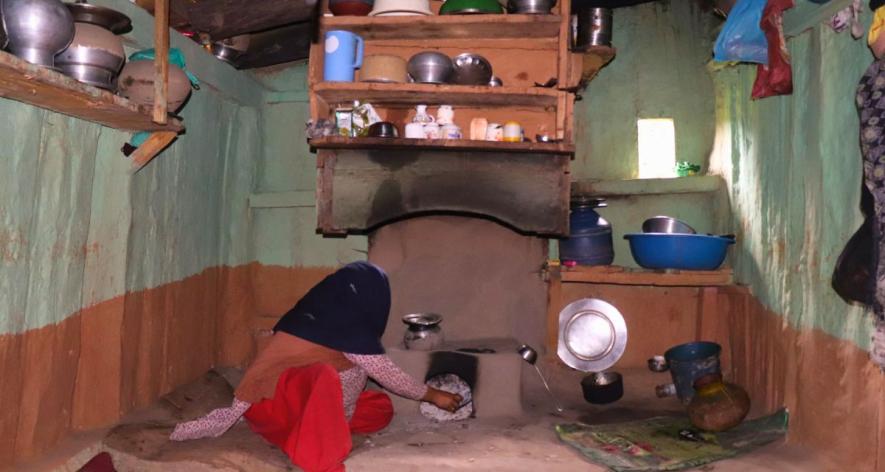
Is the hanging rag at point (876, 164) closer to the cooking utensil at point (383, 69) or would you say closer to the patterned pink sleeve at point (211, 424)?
the cooking utensil at point (383, 69)

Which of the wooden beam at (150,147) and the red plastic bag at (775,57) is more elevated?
the red plastic bag at (775,57)

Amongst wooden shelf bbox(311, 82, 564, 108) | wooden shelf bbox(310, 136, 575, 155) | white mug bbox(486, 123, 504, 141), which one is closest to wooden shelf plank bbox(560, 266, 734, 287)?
wooden shelf bbox(310, 136, 575, 155)

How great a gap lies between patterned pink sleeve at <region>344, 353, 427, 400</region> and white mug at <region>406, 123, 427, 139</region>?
1.37m

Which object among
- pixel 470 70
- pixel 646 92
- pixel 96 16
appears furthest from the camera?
pixel 646 92

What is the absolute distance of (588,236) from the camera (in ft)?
14.1

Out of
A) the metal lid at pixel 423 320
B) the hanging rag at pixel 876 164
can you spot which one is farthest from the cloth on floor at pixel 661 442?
the hanging rag at pixel 876 164

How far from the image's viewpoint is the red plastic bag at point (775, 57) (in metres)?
3.10

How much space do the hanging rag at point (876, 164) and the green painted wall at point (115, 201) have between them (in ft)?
10.2

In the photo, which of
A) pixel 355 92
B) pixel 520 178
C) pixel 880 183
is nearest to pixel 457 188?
pixel 520 178

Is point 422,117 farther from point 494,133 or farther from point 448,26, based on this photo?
point 448,26

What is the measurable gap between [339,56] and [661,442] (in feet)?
9.02

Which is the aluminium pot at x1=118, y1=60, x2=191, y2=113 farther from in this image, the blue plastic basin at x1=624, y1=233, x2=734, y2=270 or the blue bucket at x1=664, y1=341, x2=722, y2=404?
the blue bucket at x1=664, y1=341, x2=722, y2=404

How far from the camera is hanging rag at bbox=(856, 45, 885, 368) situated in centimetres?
227

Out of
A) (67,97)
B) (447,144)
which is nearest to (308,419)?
(67,97)
